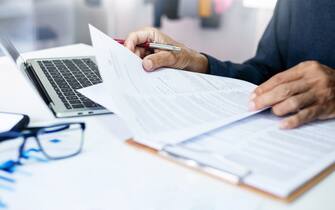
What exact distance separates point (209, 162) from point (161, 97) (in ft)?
0.70

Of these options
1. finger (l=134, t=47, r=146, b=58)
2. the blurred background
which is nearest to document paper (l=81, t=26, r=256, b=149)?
finger (l=134, t=47, r=146, b=58)

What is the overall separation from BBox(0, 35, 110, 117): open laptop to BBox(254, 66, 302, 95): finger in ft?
0.90

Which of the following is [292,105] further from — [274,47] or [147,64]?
[274,47]

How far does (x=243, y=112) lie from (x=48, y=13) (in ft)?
6.34

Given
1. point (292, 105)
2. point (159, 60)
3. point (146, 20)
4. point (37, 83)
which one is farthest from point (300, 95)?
point (146, 20)

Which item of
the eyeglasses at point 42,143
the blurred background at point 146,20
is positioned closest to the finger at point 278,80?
the eyeglasses at point 42,143

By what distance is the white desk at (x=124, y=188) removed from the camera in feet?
1.69

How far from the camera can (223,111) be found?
28.6 inches

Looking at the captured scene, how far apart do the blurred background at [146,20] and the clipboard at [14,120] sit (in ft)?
5.43

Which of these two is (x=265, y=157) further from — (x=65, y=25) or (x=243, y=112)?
(x=65, y=25)

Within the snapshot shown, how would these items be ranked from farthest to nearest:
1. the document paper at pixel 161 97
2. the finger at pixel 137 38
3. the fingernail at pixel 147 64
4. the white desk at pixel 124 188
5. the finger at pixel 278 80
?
the finger at pixel 137 38
the fingernail at pixel 147 64
the finger at pixel 278 80
the document paper at pixel 161 97
the white desk at pixel 124 188

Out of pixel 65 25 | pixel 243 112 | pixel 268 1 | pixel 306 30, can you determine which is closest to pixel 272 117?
pixel 243 112

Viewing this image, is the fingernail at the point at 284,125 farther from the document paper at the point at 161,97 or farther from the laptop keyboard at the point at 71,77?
the laptop keyboard at the point at 71,77

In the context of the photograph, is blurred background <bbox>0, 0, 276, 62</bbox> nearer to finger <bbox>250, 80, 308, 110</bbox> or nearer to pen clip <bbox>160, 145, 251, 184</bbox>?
finger <bbox>250, 80, 308, 110</bbox>
